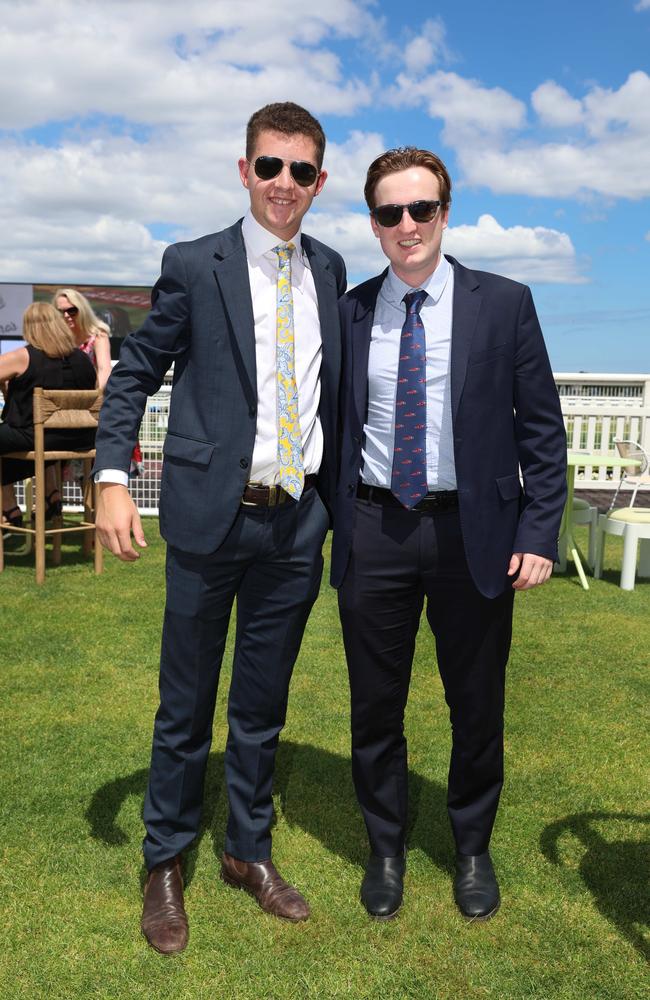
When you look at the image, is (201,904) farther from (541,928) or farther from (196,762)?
(541,928)

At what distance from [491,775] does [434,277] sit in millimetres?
1654

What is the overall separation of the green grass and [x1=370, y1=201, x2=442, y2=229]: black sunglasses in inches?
87.0

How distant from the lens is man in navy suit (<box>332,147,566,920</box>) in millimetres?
2699

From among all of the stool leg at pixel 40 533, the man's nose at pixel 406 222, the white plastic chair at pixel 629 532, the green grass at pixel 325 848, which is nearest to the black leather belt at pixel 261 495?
the man's nose at pixel 406 222

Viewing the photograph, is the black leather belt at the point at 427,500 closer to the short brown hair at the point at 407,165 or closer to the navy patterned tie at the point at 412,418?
the navy patterned tie at the point at 412,418

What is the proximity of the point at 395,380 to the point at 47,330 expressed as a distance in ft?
17.8

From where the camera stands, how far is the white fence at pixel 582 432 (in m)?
10.5

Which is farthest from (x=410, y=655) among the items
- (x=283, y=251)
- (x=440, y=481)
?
(x=283, y=251)

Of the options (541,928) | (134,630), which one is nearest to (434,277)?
(541,928)

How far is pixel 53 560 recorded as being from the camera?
8.11 meters

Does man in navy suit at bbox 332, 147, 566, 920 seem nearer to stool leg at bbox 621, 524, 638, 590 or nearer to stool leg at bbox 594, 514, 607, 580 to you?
stool leg at bbox 621, 524, 638, 590

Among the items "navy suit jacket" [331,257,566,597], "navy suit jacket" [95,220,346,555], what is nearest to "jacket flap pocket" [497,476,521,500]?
"navy suit jacket" [331,257,566,597]

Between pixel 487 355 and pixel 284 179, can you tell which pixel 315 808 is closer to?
pixel 487 355

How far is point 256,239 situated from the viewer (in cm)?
274
